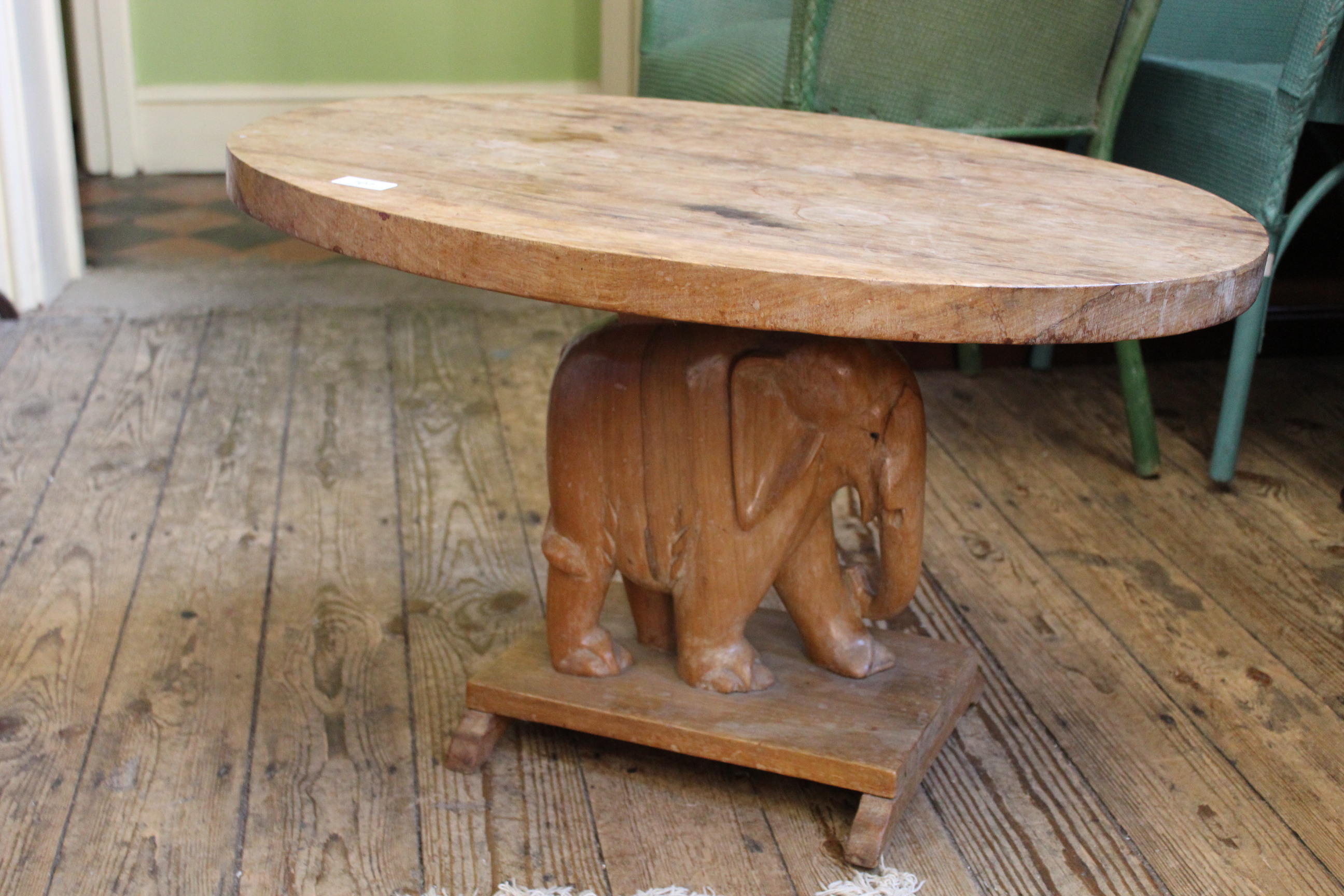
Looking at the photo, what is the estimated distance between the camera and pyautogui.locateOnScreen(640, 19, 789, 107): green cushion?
1919 millimetres

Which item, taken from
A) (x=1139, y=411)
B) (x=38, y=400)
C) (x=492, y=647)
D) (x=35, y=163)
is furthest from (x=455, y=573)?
(x=35, y=163)

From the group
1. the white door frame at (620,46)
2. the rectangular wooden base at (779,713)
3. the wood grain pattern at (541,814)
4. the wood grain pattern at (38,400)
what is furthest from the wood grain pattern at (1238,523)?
the white door frame at (620,46)

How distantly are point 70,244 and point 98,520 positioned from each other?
1134mm

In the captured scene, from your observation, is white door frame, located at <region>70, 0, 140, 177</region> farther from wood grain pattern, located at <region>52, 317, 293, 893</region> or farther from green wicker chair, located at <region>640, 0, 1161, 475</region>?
green wicker chair, located at <region>640, 0, 1161, 475</region>

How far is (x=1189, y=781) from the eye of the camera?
1239 mm

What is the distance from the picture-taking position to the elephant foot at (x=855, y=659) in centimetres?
122

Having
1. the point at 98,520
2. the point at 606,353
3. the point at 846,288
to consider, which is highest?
the point at 846,288

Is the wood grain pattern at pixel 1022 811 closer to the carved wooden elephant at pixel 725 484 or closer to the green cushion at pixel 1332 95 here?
the carved wooden elephant at pixel 725 484

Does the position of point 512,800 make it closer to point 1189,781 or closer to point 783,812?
point 783,812

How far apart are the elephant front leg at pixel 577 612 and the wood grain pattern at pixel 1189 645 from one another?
0.60 meters

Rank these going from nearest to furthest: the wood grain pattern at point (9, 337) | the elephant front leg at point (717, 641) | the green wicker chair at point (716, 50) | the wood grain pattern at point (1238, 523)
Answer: the elephant front leg at point (717, 641)
the wood grain pattern at point (1238, 523)
the green wicker chair at point (716, 50)
the wood grain pattern at point (9, 337)

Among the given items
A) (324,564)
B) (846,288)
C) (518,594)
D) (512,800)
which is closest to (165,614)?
(324,564)

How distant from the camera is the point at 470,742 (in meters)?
1.21

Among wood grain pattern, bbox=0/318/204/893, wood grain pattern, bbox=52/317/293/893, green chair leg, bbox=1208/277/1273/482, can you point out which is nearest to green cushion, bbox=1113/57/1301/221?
green chair leg, bbox=1208/277/1273/482
